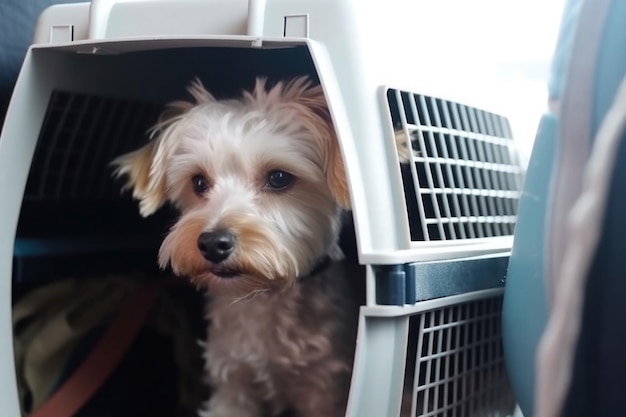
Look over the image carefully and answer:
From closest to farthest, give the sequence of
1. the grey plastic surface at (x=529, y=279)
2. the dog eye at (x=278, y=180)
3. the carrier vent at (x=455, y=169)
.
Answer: the grey plastic surface at (x=529, y=279) < the carrier vent at (x=455, y=169) < the dog eye at (x=278, y=180)

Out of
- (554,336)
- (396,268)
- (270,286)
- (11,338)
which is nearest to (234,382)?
(270,286)

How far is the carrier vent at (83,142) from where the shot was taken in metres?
0.96

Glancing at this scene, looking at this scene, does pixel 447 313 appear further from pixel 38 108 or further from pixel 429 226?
pixel 38 108

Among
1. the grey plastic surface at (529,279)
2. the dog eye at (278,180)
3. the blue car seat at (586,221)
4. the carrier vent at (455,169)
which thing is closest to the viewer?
the blue car seat at (586,221)

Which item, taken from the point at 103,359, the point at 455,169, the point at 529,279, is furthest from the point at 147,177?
the point at 529,279

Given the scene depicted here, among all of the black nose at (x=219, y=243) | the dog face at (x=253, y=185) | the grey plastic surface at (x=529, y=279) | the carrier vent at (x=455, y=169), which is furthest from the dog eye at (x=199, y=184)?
the grey plastic surface at (x=529, y=279)

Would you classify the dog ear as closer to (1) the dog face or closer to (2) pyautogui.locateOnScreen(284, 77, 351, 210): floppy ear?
(1) the dog face

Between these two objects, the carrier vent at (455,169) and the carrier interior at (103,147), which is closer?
the carrier vent at (455,169)

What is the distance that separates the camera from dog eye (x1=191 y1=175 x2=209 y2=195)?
90 centimetres

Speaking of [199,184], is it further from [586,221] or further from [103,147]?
[586,221]

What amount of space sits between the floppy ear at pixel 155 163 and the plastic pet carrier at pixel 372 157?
104mm

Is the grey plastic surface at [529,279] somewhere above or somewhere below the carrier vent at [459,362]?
above

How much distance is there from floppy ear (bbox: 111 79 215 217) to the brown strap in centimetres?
23

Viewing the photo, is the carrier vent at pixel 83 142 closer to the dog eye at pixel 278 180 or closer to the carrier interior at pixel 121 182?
the carrier interior at pixel 121 182
